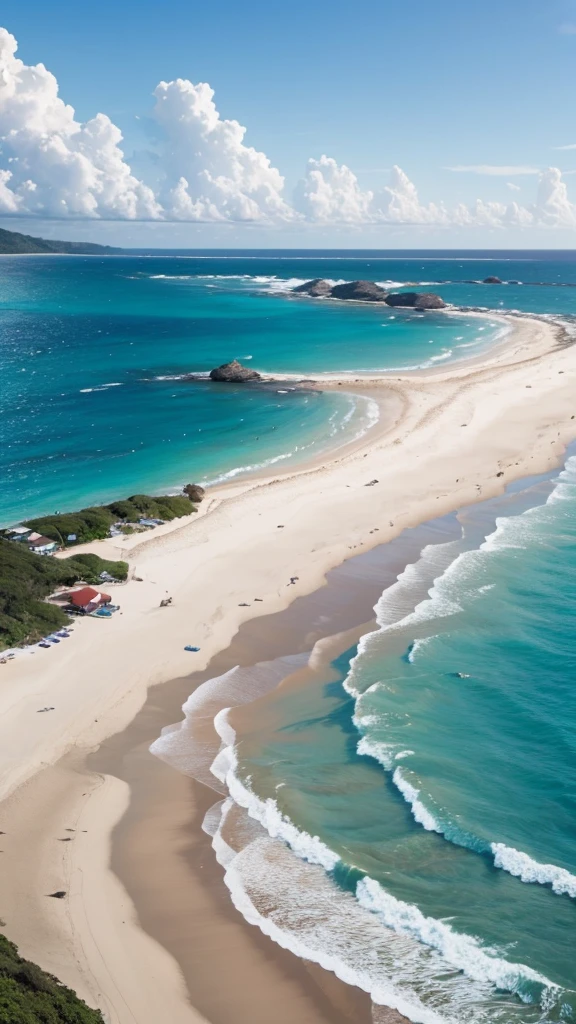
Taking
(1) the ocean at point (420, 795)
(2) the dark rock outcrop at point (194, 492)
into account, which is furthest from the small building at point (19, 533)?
(1) the ocean at point (420, 795)

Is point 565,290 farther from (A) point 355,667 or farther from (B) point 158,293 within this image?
(A) point 355,667

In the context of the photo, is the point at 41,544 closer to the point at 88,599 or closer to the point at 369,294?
the point at 88,599

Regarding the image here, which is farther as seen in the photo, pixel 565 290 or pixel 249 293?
pixel 565 290

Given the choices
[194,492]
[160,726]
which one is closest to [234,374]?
[194,492]

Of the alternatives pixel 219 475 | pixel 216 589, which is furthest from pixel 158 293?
pixel 216 589

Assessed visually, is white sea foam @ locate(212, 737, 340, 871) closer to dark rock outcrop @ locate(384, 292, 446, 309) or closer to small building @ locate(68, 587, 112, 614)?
small building @ locate(68, 587, 112, 614)
